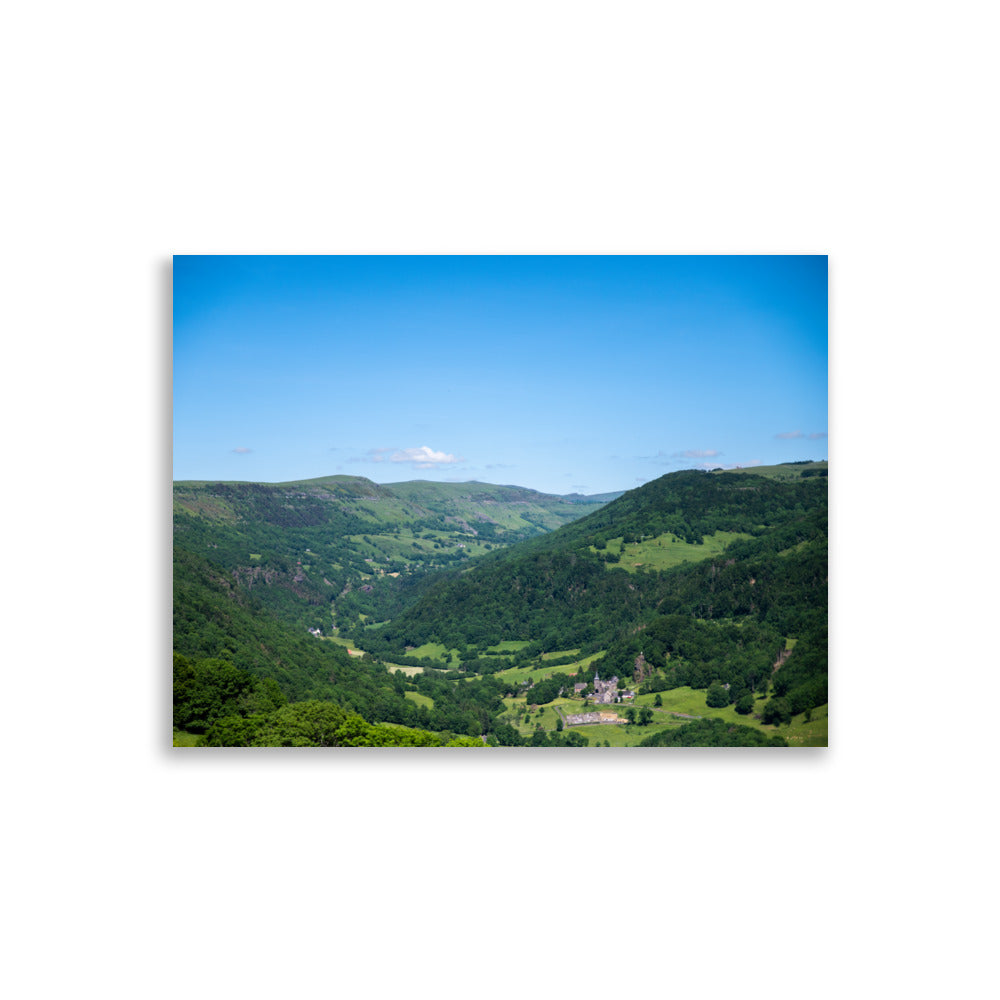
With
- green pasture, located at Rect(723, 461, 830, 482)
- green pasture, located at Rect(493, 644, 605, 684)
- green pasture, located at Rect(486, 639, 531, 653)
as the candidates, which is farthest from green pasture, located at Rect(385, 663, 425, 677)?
green pasture, located at Rect(723, 461, 830, 482)

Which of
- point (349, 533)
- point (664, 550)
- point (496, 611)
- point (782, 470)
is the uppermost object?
point (782, 470)

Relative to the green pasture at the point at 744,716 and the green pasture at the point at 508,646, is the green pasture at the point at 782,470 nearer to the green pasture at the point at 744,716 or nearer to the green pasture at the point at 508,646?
the green pasture at the point at 744,716

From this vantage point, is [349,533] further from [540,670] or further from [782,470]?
[782,470]

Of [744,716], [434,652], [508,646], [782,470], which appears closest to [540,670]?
[508,646]

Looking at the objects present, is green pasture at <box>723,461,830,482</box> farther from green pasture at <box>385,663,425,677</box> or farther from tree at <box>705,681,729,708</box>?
green pasture at <box>385,663,425,677</box>

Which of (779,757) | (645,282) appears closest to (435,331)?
(645,282)

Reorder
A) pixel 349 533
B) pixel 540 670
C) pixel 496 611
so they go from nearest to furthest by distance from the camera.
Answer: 1. pixel 540 670
2. pixel 496 611
3. pixel 349 533

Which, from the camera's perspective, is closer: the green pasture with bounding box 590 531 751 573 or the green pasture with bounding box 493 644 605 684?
the green pasture with bounding box 493 644 605 684
